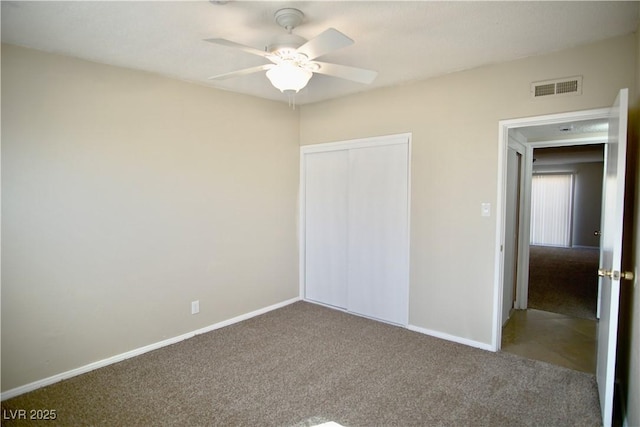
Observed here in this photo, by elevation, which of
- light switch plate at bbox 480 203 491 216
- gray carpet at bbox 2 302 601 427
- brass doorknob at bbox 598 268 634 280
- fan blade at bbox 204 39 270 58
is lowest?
gray carpet at bbox 2 302 601 427

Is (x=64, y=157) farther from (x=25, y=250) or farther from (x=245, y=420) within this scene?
(x=245, y=420)

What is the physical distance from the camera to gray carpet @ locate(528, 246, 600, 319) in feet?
14.7

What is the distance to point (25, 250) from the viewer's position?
2.52 metres

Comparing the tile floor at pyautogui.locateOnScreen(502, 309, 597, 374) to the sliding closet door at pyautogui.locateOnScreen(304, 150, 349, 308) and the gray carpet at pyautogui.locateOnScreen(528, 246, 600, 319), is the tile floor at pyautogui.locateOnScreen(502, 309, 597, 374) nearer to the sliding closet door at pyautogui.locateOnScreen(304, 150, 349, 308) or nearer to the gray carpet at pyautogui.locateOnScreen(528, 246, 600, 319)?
the gray carpet at pyautogui.locateOnScreen(528, 246, 600, 319)

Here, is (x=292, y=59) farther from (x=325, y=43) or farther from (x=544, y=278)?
(x=544, y=278)

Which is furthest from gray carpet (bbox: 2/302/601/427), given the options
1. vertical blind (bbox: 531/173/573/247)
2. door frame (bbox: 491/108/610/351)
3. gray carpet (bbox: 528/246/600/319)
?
vertical blind (bbox: 531/173/573/247)

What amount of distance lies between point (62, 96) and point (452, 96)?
3.21m

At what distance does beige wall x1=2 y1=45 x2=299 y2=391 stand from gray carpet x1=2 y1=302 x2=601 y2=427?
1.23 ft

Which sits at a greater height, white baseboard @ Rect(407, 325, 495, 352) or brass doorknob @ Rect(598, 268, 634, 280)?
brass doorknob @ Rect(598, 268, 634, 280)

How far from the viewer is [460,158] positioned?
3.26m

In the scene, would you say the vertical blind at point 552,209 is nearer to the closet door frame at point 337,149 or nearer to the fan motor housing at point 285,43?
the closet door frame at point 337,149

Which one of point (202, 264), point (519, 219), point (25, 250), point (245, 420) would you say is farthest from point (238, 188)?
point (519, 219)

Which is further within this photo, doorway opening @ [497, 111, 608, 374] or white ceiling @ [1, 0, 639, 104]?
doorway opening @ [497, 111, 608, 374]

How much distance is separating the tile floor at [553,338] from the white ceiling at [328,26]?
252cm
